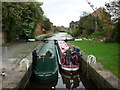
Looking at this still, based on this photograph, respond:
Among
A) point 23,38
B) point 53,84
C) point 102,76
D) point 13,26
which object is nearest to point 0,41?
point 13,26

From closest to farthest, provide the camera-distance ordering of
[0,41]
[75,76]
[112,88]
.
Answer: [112,88], [75,76], [0,41]

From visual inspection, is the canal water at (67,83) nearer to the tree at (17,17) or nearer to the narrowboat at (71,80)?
the narrowboat at (71,80)

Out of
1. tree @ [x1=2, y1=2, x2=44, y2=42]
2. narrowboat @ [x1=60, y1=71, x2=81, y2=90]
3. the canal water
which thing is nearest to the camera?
the canal water

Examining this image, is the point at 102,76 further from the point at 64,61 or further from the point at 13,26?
the point at 13,26

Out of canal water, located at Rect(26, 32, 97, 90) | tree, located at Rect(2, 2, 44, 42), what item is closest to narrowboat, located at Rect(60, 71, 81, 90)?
canal water, located at Rect(26, 32, 97, 90)

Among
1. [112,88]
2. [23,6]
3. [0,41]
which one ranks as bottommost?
[112,88]

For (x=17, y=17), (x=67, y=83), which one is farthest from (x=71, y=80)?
(x=17, y=17)

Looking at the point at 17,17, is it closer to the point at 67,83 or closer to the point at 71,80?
the point at 71,80

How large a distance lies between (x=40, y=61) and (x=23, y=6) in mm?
14561

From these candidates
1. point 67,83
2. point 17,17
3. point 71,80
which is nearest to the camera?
point 67,83

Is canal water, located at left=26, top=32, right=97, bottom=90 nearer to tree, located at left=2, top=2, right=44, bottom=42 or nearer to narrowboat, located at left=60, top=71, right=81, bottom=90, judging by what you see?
narrowboat, located at left=60, top=71, right=81, bottom=90

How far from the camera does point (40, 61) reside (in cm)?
1169

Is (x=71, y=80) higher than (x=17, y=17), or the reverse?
(x=17, y=17)

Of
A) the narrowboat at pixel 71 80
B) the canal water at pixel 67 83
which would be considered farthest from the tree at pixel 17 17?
the canal water at pixel 67 83
